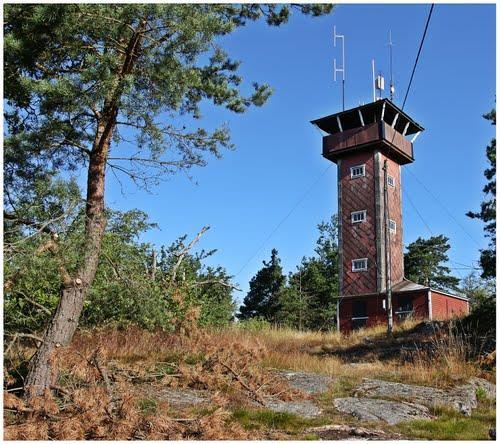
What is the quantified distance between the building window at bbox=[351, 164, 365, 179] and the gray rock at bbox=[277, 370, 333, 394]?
18.6m

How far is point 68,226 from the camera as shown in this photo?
6.96 meters

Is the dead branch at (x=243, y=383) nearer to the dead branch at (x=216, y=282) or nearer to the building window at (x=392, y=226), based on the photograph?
the dead branch at (x=216, y=282)

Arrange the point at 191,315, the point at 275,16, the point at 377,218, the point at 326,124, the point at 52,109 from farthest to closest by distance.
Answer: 1. the point at 326,124
2. the point at 377,218
3. the point at 191,315
4. the point at 275,16
5. the point at 52,109

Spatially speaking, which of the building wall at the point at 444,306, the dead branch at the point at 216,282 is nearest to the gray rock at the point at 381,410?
the dead branch at the point at 216,282

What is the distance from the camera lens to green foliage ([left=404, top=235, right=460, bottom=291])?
40500 millimetres

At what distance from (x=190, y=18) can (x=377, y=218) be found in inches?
806

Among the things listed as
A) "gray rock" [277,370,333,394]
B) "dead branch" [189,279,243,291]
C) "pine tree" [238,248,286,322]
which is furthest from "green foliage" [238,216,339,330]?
"gray rock" [277,370,333,394]

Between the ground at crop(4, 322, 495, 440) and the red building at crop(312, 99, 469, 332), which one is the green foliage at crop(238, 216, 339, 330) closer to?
the red building at crop(312, 99, 469, 332)

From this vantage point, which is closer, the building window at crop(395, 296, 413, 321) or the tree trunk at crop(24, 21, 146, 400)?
the tree trunk at crop(24, 21, 146, 400)

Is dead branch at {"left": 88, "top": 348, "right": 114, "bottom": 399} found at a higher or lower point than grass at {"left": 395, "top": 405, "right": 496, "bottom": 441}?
higher

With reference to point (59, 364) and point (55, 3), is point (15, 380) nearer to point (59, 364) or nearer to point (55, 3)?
point (59, 364)

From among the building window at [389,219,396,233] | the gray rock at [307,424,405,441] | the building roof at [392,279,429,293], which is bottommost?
the gray rock at [307,424,405,441]

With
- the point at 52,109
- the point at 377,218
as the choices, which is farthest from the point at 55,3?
the point at 377,218

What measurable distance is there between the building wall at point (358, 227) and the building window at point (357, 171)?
16 centimetres
